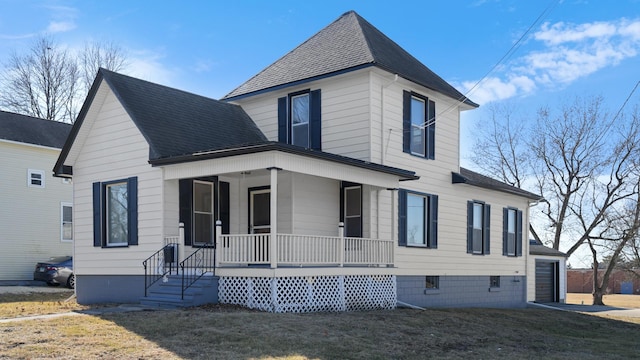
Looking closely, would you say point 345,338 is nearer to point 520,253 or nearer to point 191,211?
point 191,211

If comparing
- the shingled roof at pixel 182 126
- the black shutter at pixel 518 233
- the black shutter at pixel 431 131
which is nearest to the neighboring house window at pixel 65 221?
the shingled roof at pixel 182 126

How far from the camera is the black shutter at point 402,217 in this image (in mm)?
17156

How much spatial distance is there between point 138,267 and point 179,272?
145 centimetres

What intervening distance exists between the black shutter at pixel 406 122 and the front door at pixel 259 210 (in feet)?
13.0

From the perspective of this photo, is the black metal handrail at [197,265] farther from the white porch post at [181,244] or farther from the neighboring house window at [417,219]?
the neighboring house window at [417,219]

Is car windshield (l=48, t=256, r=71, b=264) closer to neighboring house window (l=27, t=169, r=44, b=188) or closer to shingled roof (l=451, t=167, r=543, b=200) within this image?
neighboring house window (l=27, t=169, r=44, b=188)

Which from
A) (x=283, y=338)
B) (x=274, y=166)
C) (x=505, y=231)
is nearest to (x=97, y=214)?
(x=274, y=166)

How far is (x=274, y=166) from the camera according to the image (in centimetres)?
1305

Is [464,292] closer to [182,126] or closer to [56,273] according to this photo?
[182,126]

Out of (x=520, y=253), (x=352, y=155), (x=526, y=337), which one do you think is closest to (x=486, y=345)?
(x=526, y=337)

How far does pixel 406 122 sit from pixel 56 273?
14.0m

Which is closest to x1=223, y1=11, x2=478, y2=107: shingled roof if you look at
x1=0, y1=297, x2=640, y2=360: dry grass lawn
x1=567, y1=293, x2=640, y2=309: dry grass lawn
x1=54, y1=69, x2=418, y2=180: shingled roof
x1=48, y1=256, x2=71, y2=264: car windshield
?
x1=54, y1=69, x2=418, y2=180: shingled roof

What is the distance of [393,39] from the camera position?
67.4 feet

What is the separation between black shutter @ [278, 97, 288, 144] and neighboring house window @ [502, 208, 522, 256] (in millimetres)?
8937
